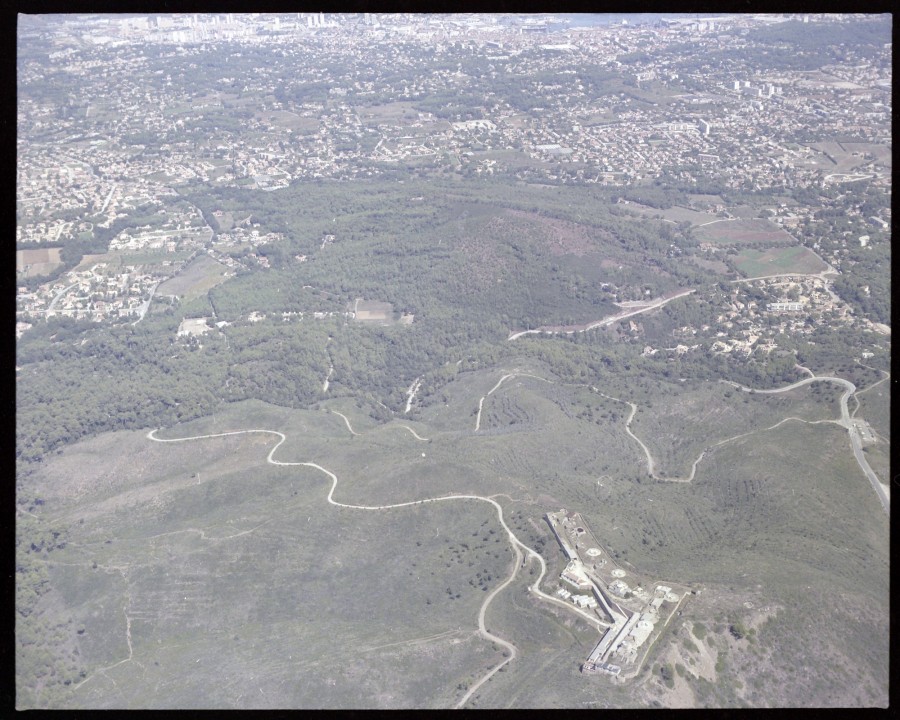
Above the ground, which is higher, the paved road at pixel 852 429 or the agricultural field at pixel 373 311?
the paved road at pixel 852 429

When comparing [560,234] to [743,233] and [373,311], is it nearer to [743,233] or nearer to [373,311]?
[743,233]

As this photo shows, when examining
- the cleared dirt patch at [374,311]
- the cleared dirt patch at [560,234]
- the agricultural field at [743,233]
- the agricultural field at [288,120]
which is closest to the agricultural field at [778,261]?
the agricultural field at [743,233]

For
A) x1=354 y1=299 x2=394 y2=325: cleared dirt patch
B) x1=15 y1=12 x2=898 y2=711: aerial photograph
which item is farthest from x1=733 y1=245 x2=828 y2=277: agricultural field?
x1=354 y1=299 x2=394 y2=325: cleared dirt patch

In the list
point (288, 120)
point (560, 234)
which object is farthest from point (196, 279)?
point (288, 120)

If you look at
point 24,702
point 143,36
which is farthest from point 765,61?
point 24,702

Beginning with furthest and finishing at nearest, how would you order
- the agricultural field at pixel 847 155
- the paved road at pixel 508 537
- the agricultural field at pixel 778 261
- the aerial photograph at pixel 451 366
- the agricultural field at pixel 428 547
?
1. the agricultural field at pixel 847 155
2. the agricultural field at pixel 778 261
3. the aerial photograph at pixel 451 366
4. the paved road at pixel 508 537
5. the agricultural field at pixel 428 547

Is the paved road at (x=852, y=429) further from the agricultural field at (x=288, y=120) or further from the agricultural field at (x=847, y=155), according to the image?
the agricultural field at (x=288, y=120)

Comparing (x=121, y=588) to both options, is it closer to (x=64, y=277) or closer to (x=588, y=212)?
(x=64, y=277)
